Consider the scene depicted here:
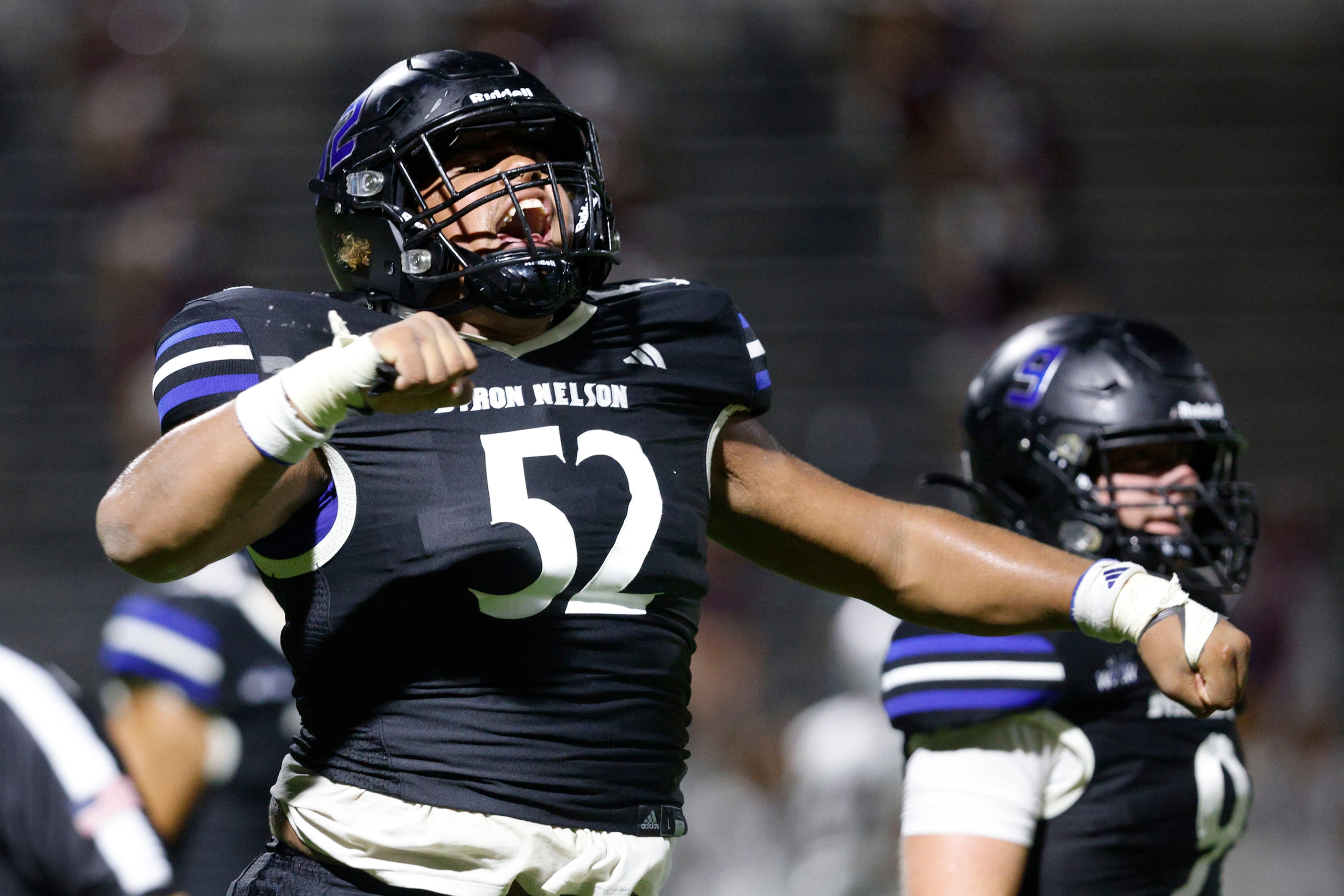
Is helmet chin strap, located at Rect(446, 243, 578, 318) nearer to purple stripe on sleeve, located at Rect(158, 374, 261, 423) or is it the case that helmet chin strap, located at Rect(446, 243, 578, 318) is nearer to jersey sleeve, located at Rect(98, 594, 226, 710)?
purple stripe on sleeve, located at Rect(158, 374, 261, 423)

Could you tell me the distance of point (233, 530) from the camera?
5.29ft

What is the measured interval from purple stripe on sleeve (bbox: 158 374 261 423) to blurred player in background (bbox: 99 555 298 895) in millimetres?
1831

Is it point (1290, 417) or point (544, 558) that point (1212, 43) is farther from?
point (544, 558)

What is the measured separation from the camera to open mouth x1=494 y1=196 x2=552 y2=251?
6.24 ft

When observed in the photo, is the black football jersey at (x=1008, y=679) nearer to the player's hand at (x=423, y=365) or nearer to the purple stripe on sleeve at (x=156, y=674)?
the player's hand at (x=423, y=365)

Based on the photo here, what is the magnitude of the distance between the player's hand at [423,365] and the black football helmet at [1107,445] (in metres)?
1.25

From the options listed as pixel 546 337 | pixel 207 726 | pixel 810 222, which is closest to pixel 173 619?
pixel 207 726

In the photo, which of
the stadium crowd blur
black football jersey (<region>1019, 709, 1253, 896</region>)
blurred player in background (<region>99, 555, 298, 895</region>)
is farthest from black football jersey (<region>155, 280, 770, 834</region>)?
the stadium crowd blur

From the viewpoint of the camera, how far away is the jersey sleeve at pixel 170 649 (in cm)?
342

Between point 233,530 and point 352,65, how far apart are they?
6.97 meters

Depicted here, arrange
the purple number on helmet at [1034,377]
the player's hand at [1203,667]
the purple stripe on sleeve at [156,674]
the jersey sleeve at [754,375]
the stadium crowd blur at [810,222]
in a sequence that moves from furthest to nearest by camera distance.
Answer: the stadium crowd blur at [810,222] < the purple stripe on sleeve at [156,674] < the purple number on helmet at [1034,377] < the jersey sleeve at [754,375] < the player's hand at [1203,667]

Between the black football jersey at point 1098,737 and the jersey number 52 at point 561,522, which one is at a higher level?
the jersey number 52 at point 561,522

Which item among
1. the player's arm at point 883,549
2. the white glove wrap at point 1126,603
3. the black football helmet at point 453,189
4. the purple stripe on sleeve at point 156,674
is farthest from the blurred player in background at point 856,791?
the black football helmet at point 453,189

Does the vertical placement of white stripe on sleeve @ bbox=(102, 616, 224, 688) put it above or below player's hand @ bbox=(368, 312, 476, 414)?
below
